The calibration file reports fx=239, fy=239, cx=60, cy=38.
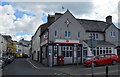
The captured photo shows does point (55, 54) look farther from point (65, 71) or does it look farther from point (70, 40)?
point (65, 71)

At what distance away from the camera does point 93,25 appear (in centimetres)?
4750

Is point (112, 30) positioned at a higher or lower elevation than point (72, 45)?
higher

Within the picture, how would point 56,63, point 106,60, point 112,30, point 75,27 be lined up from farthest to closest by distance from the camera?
1. point 112,30
2. point 75,27
3. point 56,63
4. point 106,60

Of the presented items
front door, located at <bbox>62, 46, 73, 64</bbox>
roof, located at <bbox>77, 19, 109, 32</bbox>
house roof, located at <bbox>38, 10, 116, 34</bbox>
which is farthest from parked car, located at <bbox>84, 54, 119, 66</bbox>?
roof, located at <bbox>77, 19, 109, 32</bbox>

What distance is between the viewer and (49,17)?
162 ft

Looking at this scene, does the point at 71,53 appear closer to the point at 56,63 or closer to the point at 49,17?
the point at 56,63

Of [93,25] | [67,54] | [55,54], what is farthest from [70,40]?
[93,25]

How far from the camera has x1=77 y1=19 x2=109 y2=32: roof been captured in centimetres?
4600

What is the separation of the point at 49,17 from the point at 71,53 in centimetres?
1090

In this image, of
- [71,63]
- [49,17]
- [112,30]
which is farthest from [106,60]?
[49,17]

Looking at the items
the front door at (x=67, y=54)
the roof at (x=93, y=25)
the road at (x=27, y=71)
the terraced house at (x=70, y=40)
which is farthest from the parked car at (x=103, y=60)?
the roof at (x=93, y=25)

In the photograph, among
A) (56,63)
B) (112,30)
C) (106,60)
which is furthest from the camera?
(112,30)

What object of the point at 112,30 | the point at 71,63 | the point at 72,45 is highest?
the point at 112,30

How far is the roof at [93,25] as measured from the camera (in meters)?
46.0
